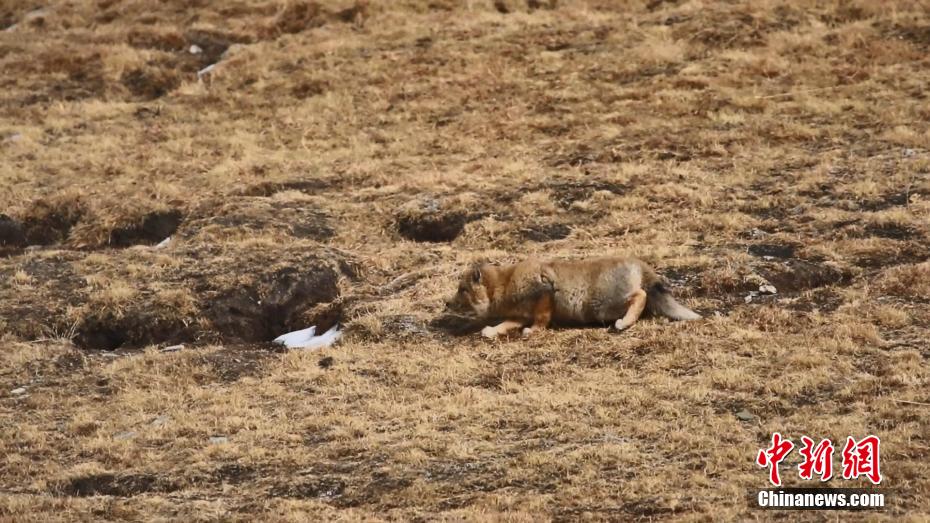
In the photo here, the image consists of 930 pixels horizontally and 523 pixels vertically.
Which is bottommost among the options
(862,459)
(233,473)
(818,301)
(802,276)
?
(802,276)

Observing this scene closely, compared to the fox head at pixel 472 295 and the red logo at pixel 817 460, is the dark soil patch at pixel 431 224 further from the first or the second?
the red logo at pixel 817 460

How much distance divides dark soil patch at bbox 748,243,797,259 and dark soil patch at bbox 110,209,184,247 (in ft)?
27.7

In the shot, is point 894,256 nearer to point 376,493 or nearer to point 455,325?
point 455,325

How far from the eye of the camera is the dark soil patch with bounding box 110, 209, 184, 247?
57.1ft

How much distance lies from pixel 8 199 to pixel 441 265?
7.94 m

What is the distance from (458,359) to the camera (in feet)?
39.9

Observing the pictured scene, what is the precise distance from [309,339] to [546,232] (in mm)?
4087

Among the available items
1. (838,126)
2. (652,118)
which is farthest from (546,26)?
(838,126)

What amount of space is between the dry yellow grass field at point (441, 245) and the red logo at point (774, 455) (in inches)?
3.6

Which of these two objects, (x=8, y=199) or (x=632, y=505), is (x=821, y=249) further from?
(x=8, y=199)

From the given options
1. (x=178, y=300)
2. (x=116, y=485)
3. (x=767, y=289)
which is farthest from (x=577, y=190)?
(x=116, y=485)

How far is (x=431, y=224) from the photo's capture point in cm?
1686

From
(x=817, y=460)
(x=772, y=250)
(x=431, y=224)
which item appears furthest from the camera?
(x=431, y=224)

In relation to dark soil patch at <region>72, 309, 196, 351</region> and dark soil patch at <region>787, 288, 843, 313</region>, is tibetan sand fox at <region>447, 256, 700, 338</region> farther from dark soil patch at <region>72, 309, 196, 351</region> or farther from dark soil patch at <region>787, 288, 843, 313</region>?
dark soil patch at <region>72, 309, 196, 351</region>
